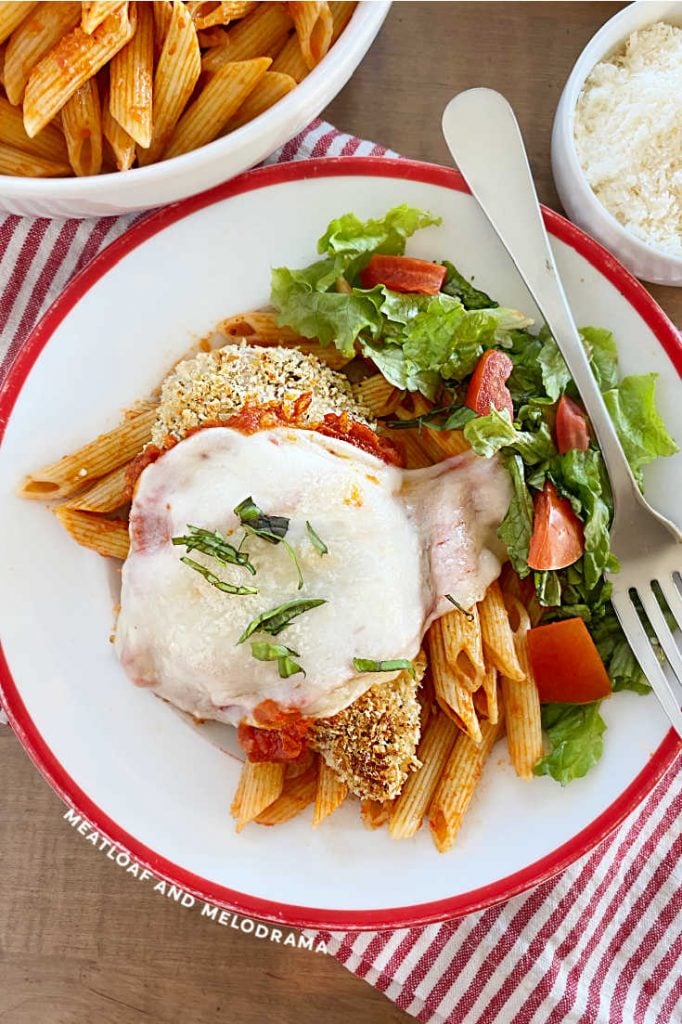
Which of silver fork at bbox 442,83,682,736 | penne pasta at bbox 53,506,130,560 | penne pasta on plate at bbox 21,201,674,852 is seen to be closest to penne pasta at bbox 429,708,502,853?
penne pasta on plate at bbox 21,201,674,852

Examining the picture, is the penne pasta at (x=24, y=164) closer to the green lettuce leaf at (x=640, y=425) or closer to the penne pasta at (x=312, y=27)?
the penne pasta at (x=312, y=27)

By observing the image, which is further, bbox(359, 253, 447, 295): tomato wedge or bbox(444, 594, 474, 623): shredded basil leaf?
bbox(359, 253, 447, 295): tomato wedge

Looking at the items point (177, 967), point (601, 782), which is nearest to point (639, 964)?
A: point (601, 782)

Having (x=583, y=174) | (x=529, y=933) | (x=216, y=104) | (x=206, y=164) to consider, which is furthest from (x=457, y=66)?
(x=529, y=933)

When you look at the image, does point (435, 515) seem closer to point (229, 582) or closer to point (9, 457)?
point (229, 582)

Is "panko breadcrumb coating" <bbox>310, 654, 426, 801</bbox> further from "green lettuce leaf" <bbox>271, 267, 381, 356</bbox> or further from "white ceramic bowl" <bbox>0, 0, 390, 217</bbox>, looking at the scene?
"white ceramic bowl" <bbox>0, 0, 390, 217</bbox>

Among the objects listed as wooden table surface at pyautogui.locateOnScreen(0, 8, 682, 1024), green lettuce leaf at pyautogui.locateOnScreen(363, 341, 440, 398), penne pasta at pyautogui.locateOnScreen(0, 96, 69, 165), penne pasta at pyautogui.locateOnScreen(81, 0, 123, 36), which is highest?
penne pasta at pyautogui.locateOnScreen(81, 0, 123, 36)
